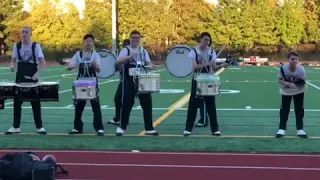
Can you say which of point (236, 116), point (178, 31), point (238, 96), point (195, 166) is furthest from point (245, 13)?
point (195, 166)

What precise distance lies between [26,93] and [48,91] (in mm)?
388

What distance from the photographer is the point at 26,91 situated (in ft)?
34.2

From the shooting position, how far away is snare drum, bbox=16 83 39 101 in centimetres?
1041

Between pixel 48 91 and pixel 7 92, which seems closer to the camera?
pixel 7 92

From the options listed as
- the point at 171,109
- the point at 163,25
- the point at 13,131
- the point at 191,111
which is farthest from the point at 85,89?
the point at 163,25

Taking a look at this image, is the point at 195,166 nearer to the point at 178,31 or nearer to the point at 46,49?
the point at 46,49

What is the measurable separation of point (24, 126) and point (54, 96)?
207 centimetres

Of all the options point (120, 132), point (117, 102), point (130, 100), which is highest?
point (130, 100)

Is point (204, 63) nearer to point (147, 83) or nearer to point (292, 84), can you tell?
point (147, 83)

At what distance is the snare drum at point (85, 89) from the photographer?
10.6 meters

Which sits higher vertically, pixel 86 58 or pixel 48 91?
pixel 86 58

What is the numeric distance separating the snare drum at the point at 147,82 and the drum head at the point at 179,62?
134cm

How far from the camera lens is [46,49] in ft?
239

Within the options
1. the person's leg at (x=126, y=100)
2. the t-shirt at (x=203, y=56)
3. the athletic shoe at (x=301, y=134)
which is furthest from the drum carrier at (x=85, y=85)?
the athletic shoe at (x=301, y=134)
